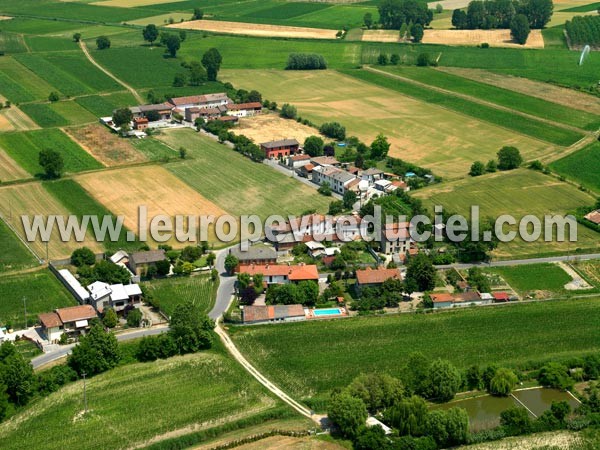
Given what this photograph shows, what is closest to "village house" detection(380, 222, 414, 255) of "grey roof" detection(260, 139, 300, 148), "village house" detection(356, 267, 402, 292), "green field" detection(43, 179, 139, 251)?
"village house" detection(356, 267, 402, 292)

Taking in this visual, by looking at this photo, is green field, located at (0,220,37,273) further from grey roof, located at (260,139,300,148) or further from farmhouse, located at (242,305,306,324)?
grey roof, located at (260,139,300,148)

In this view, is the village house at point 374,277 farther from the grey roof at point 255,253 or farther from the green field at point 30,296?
the green field at point 30,296

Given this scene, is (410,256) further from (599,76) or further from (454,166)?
(599,76)

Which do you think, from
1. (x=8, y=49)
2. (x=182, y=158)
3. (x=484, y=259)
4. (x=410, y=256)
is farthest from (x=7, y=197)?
(x=8, y=49)

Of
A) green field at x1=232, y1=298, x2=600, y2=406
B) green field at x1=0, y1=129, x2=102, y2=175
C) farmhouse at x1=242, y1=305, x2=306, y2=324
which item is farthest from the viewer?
green field at x1=0, y1=129, x2=102, y2=175

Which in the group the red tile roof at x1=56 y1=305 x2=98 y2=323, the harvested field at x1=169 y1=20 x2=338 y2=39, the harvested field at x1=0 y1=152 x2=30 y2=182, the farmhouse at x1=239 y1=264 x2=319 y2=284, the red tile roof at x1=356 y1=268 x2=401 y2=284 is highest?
the harvested field at x1=169 y1=20 x2=338 y2=39
